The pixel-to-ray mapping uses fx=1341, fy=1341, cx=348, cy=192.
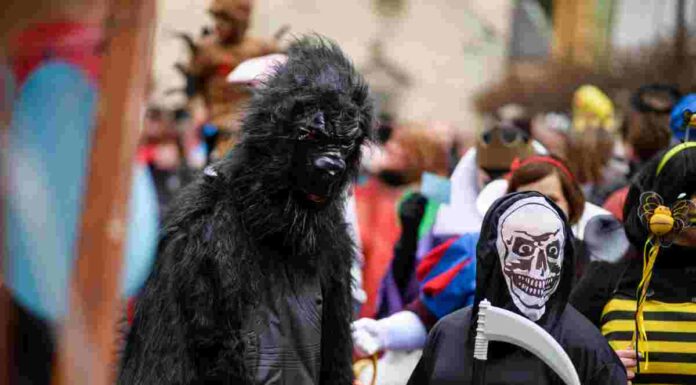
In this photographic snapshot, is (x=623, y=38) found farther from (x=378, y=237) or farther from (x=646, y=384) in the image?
(x=646, y=384)

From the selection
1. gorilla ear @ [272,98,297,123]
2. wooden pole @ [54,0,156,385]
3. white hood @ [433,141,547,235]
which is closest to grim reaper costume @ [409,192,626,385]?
gorilla ear @ [272,98,297,123]

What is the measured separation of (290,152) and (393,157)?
13.8 feet

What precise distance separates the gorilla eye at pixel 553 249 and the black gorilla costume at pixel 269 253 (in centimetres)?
69

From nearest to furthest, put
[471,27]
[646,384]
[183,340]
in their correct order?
[183,340] → [646,384] → [471,27]

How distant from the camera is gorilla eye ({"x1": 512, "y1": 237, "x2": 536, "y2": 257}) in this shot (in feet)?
14.4

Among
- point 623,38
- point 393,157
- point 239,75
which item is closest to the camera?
point 239,75

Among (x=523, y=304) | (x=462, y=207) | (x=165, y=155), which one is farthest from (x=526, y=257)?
(x=165, y=155)

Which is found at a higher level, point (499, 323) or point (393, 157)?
point (499, 323)

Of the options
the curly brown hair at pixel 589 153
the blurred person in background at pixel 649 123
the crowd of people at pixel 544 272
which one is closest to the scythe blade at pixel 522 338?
the crowd of people at pixel 544 272

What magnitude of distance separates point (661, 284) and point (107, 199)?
3.13 meters

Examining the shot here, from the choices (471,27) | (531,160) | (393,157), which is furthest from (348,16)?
(531,160)

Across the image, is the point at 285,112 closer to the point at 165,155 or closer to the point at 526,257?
the point at 526,257

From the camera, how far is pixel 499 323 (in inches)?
165

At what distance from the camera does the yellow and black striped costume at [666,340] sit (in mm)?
4746
